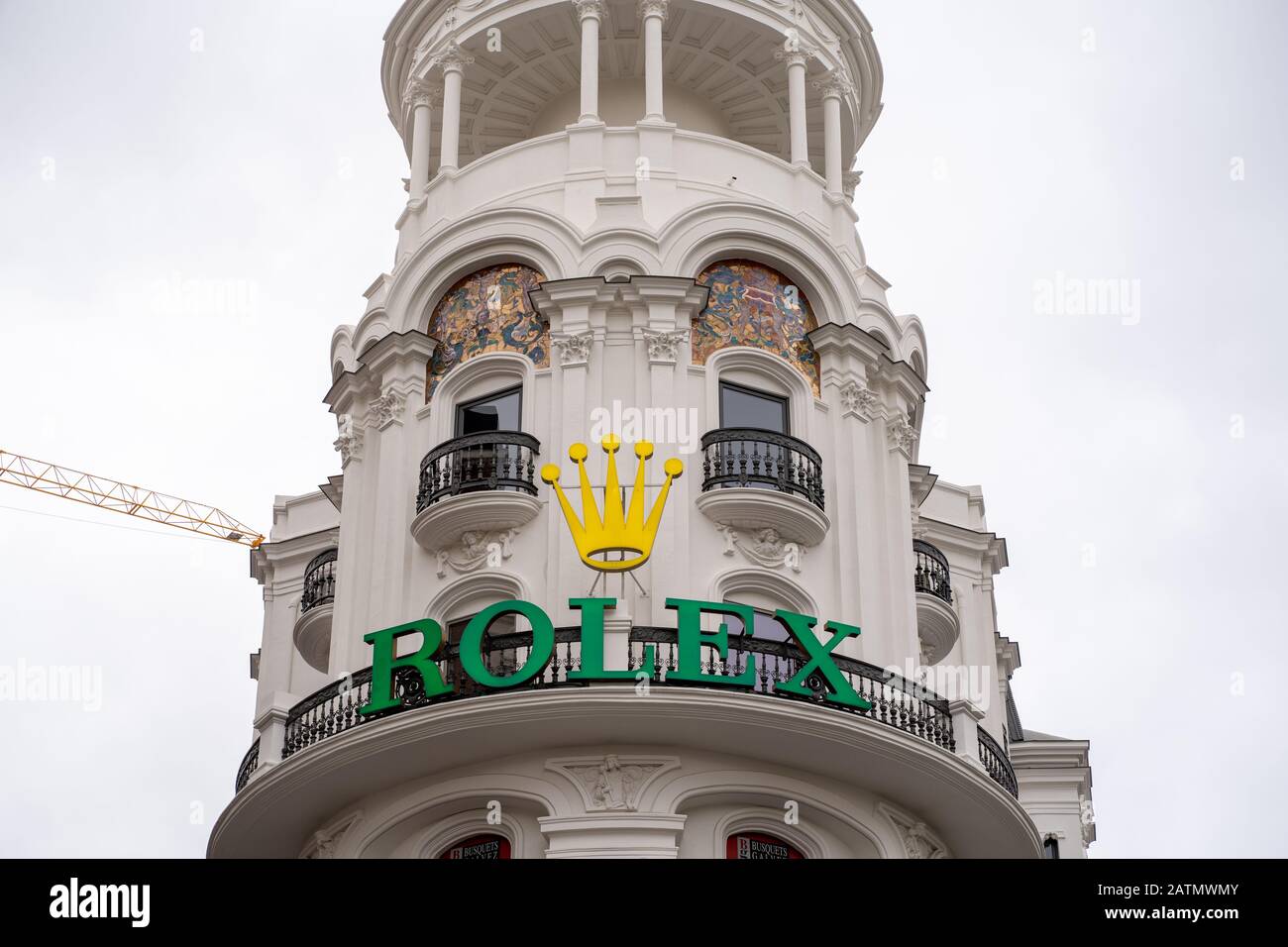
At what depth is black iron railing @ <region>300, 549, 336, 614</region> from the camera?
42688 millimetres

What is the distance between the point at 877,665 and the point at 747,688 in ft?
11.9

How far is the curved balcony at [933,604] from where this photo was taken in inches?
1698

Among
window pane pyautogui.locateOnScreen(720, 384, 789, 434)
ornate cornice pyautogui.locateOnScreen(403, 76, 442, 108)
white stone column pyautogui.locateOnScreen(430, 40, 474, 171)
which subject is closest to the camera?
window pane pyautogui.locateOnScreen(720, 384, 789, 434)

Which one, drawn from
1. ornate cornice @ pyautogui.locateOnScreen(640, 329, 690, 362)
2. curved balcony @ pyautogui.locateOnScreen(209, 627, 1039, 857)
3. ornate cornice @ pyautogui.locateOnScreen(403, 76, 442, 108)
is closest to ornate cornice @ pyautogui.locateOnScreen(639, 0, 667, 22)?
ornate cornice @ pyautogui.locateOnScreen(403, 76, 442, 108)

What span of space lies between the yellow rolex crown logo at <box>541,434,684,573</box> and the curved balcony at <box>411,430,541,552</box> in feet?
3.47

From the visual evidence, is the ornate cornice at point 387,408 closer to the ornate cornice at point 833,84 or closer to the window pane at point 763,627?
the window pane at point 763,627

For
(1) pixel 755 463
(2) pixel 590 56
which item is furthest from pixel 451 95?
(1) pixel 755 463

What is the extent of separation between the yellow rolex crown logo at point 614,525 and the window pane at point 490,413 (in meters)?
2.83

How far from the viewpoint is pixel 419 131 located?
43.6 metres

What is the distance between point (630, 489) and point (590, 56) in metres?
9.81

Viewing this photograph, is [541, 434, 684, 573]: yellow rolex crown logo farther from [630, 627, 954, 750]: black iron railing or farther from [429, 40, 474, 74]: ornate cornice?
[429, 40, 474, 74]: ornate cornice
